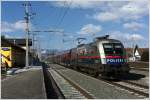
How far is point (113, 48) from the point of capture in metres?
28.2

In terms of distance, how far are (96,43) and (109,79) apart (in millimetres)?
2878

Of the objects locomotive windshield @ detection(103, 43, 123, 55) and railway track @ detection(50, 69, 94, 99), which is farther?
locomotive windshield @ detection(103, 43, 123, 55)

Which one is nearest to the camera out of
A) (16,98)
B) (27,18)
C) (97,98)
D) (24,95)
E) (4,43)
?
(16,98)

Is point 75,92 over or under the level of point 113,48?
under

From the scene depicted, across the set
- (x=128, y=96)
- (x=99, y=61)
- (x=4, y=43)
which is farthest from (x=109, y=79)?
(x=4, y=43)

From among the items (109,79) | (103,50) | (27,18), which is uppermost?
(27,18)

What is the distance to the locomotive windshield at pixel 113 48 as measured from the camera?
28.0 m

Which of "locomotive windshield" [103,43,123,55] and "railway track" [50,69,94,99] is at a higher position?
"locomotive windshield" [103,43,123,55]

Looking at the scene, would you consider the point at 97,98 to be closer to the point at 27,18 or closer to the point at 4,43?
the point at 4,43

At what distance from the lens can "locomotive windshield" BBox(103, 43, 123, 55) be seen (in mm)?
28016

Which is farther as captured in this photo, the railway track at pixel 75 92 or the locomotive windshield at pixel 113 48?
the locomotive windshield at pixel 113 48

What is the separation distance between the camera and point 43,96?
13773 mm

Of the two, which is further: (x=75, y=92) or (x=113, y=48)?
(x=113, y=48)

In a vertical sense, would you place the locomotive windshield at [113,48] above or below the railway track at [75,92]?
above
